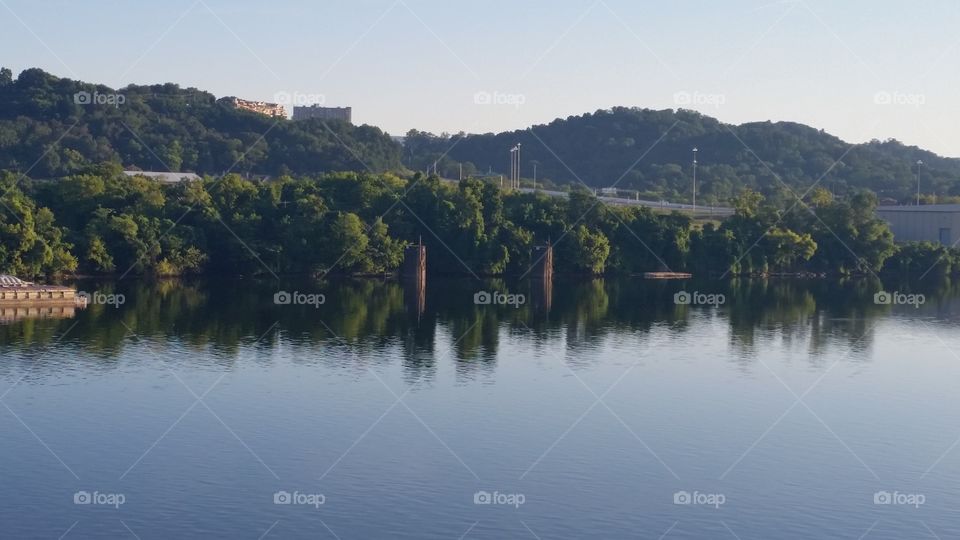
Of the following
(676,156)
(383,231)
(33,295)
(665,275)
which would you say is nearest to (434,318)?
(33,295)

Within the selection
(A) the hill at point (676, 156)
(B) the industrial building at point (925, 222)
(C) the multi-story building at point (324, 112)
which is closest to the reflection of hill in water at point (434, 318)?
(B) the industrial building at point (925, 222)

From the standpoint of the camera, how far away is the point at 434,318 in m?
40.1

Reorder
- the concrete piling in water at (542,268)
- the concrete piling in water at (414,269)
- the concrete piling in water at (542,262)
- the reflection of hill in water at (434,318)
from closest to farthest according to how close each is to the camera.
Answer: the reflection of hill in water at (434,318) < the concrete piling in water at (414,269) < the concrete piling in water at (542,268) < the concrete piling in water at (542,262)

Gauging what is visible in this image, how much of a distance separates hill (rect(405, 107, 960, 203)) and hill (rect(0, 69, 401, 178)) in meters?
15.7

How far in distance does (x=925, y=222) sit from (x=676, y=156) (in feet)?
156

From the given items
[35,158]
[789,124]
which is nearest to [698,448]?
[35,158]

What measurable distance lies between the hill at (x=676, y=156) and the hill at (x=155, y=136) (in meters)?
15.7

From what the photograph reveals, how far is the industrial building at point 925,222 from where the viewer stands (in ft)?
241

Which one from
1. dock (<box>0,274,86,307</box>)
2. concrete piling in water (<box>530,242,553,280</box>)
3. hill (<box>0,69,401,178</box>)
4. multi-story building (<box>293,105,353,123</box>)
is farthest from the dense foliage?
multi-story building (<box>293,105,353,123</box>)

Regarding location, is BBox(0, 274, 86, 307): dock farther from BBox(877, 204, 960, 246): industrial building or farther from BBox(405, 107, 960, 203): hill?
BBox(405, 107, 960, 203): hill

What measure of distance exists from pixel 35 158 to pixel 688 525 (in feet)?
227

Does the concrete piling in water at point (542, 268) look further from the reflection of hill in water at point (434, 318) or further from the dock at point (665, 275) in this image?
the dock at point (665, 275)

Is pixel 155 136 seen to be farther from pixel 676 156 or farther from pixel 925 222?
pixel 676 156

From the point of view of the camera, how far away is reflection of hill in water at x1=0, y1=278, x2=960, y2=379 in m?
33.6
